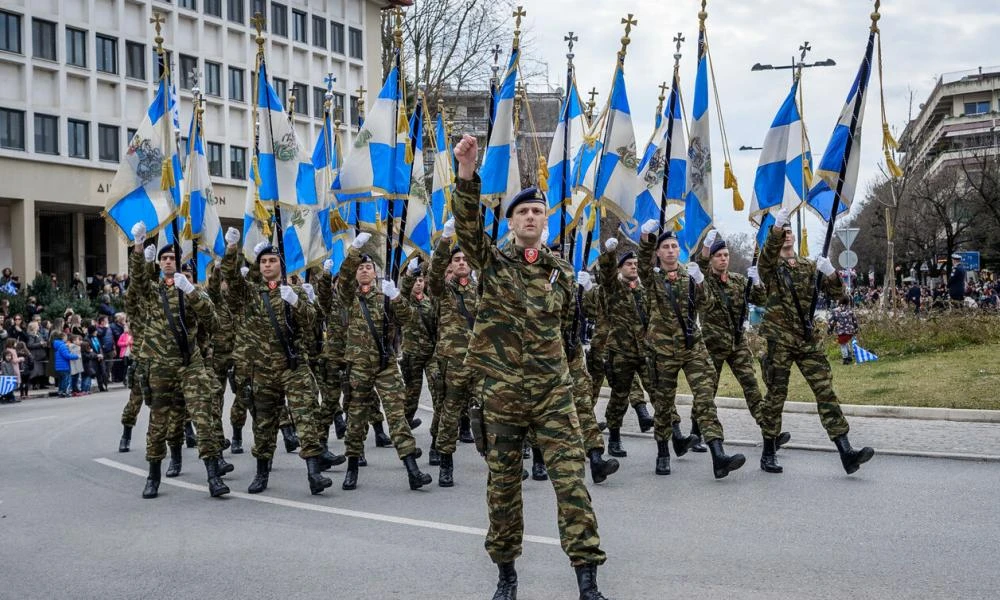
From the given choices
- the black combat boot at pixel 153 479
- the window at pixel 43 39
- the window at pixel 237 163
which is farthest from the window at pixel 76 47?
the black combat boot at pixel 153 479

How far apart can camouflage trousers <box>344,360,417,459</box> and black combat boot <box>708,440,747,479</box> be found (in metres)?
2.63

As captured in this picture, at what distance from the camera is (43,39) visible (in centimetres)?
3516

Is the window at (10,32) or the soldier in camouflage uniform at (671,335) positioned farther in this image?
the window at (10,32)

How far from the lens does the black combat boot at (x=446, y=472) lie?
29.2 feet

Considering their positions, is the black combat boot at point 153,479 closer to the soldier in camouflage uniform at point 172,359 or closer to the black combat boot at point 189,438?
the soldier in camouflage uniform at point 172,359

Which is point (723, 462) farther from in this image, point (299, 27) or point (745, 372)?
point (299, 27)

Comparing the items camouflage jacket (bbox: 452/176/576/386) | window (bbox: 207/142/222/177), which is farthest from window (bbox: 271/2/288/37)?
camouflage jacket (bbox: 452/176/576/386)

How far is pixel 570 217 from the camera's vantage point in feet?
42.1

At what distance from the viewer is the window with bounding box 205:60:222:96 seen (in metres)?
41.6

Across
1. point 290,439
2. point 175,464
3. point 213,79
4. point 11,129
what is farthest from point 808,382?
point 213,79

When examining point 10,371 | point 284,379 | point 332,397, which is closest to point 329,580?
point 284,379

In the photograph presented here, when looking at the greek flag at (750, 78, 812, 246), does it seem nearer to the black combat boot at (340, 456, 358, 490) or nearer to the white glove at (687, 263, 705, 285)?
the white glove at (687, 263, 705, 285)

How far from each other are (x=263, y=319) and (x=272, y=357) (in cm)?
38

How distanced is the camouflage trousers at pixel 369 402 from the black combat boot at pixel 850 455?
3710 mm
